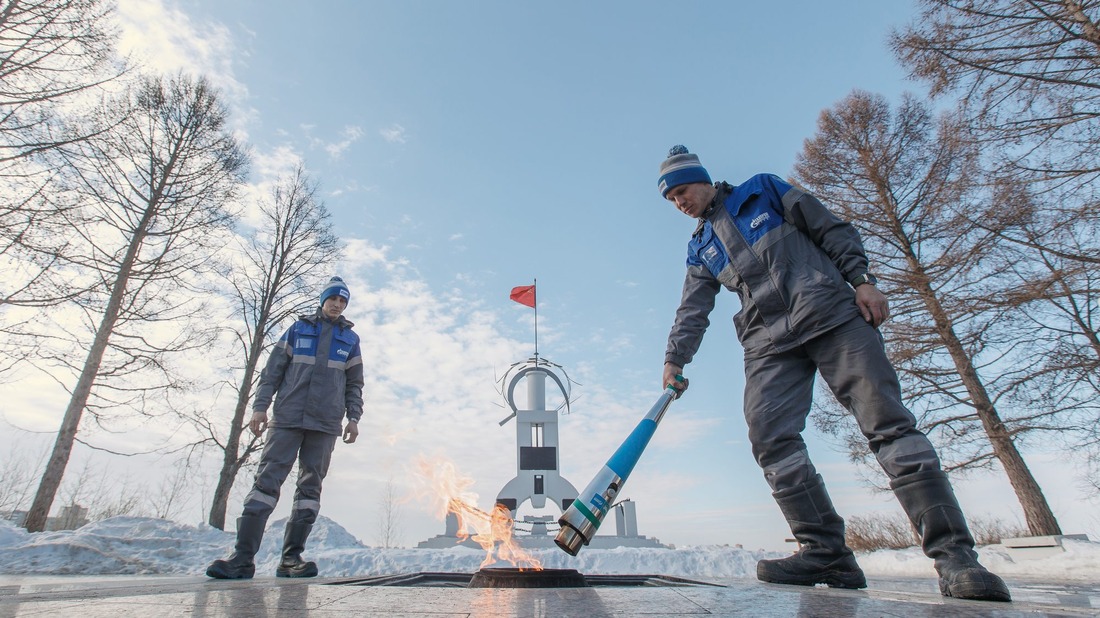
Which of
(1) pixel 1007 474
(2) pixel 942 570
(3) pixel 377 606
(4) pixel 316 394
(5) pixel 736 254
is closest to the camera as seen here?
(3) pixel 377 606

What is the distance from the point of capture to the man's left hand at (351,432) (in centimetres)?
510

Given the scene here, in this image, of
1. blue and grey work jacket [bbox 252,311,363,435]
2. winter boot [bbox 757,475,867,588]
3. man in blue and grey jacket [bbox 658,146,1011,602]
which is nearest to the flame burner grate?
winter boot [bbox 757,475,867,588]

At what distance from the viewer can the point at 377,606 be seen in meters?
1.79

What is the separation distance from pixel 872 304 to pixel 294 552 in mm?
4432

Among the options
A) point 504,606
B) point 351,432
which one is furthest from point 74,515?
point 504,606

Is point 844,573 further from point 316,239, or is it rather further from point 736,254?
point 316,239

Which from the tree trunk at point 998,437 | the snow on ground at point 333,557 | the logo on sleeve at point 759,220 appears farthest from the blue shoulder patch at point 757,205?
the tree trunk at point 998,437

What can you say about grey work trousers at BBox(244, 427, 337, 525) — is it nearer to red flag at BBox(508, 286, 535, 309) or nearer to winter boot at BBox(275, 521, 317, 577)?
winter boot at BBox(275, 521, 317, 577)

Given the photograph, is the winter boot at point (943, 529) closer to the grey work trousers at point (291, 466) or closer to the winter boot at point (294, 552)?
the winter boot at point (294, 552)

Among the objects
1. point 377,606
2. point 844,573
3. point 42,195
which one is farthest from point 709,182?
point 42,195

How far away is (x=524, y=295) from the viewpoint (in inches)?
757

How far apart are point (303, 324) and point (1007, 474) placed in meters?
11.3

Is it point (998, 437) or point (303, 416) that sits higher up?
point (998, 437)

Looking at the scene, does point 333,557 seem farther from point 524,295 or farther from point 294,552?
point 524,295
